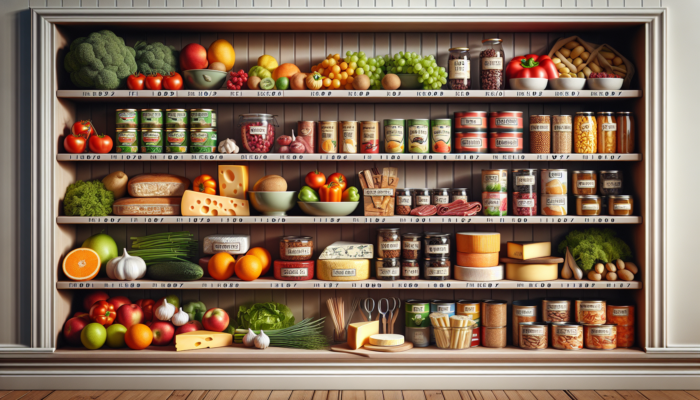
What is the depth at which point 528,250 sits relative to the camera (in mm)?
3215

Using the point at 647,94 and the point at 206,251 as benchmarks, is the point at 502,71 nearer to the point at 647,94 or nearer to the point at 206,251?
the point at 647,94

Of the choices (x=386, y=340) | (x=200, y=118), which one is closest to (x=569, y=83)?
(x=386, y=340)

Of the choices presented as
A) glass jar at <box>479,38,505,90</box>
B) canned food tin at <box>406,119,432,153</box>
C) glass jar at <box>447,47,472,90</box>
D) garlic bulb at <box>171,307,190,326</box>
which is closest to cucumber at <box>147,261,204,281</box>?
garlic bulb at <box>171,307,190,326</box>

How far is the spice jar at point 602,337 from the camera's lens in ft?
10.3

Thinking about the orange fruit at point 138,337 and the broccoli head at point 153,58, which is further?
the broccoli head at point 153,58

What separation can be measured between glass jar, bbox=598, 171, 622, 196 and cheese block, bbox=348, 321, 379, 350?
1.58 m

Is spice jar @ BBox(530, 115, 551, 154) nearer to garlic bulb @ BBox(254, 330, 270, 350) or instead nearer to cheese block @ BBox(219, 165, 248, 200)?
cheese block @ BBox(219, 165, 248, 200)

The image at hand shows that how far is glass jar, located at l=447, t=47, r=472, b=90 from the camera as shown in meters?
3.19

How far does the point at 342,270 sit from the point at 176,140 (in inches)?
48.6

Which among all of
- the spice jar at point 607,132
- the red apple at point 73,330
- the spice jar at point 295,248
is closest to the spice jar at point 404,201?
the spice jar at point 295,248

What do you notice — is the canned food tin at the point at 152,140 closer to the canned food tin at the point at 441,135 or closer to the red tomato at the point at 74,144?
the red tomato at the point at 74,144

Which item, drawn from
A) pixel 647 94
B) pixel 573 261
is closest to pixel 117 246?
pixel 573 261

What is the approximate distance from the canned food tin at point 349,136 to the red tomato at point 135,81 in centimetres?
118

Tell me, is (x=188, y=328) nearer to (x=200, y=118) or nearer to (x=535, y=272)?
(x=200, y=118)
